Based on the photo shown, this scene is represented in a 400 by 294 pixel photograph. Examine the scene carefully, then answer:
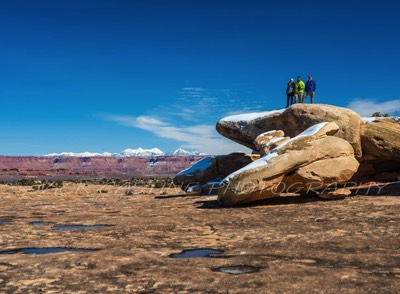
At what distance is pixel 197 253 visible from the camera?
34.2 feet

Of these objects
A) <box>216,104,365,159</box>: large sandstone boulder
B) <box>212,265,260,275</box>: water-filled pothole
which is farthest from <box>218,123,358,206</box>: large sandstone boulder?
<box>212,265,260,275</box>: water-filled pothole

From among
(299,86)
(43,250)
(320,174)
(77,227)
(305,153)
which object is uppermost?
(299,86)

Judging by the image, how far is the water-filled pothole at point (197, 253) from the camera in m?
10.0

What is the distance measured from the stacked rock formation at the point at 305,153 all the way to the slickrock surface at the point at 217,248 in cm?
140

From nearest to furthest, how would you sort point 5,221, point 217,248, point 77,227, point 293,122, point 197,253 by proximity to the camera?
point 197,253
point 217,248
point 77,227
point 5,221
point 293,122

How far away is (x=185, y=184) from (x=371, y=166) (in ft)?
48.1

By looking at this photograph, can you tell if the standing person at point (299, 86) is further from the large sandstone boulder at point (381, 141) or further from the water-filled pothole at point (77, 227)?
the water-filled pothole at point (77, 227)

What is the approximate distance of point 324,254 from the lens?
9766mm

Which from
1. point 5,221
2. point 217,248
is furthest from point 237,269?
point 5,221

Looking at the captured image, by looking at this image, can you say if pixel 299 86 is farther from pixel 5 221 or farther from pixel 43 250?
pixel 43 250

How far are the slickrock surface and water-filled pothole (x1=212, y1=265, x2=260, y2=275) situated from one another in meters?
0.15

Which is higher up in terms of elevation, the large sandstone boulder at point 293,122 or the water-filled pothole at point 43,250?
the large sandstone boulder at point 293,122

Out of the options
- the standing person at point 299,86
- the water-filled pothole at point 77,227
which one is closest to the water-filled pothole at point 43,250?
the water-filled pothole at point 77,227

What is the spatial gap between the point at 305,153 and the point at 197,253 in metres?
11.9
